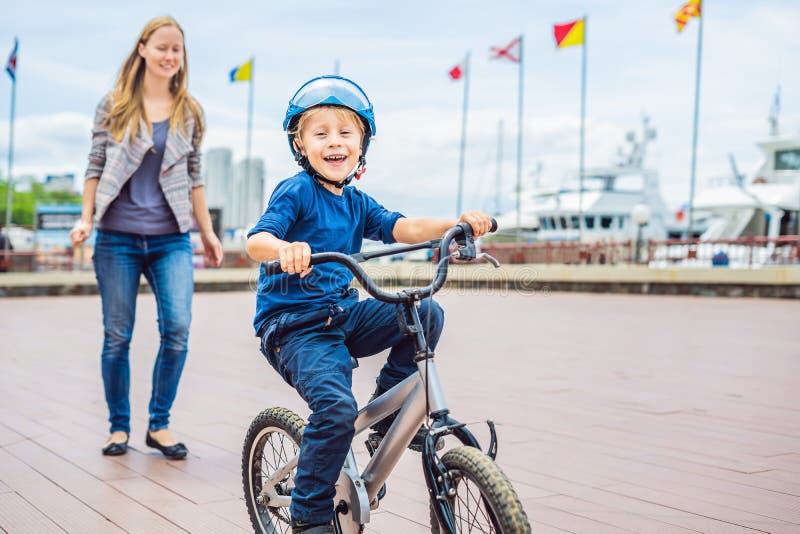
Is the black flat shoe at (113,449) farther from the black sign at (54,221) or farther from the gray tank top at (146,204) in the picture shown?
the black sign at (54,221)

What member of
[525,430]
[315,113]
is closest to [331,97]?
[315,113]

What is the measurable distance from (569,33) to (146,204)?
2495cm

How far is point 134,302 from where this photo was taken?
3832mm

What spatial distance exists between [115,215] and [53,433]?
1203mm

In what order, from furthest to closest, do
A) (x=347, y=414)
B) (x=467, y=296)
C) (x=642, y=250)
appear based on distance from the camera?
(x=642, y=250) < (x=467, y=296) < (x=347, y=414)

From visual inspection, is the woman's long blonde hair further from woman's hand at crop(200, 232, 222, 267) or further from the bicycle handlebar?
the bicycle handlebar

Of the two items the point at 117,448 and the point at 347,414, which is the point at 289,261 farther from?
the point at 117,448

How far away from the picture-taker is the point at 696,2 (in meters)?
23.1

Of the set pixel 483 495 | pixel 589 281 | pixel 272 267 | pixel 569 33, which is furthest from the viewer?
pixel 569 33

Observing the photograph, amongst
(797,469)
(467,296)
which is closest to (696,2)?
(467,296)

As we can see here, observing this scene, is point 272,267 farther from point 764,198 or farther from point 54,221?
point 54,221

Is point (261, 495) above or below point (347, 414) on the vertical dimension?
below

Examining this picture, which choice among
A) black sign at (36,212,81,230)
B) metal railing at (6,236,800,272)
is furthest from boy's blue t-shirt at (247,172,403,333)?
black sign at (36,212,81,230)

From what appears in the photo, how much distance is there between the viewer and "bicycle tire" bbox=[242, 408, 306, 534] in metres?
2.49
